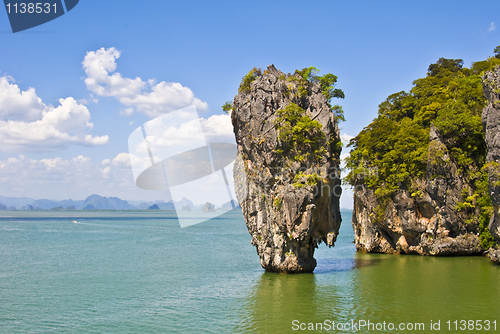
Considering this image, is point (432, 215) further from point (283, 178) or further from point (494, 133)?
point (283, 178)

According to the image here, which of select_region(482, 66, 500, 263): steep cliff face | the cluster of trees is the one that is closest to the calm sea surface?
select_region(482, 66, 500, 263): steep cliff face

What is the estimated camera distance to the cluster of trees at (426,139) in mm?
32531

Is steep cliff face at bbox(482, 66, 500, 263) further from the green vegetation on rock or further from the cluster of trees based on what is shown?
the green vegetation on rock

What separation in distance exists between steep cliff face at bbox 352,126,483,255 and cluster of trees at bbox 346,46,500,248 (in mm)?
620

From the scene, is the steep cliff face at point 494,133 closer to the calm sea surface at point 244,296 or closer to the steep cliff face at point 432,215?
the calm sea surface at point 244,296

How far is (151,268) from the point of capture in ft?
108

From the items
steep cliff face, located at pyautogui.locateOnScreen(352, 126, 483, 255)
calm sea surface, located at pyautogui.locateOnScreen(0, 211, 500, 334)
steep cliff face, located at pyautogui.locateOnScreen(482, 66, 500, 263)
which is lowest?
calm sea surface, located at pyautogui.locateOnScreen(0, 211, 500, 334)

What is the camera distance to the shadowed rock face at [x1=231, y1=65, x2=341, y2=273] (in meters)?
25.5

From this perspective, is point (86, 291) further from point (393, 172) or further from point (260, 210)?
point (393, 172)

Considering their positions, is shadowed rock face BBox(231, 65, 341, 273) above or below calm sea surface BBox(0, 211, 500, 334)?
above

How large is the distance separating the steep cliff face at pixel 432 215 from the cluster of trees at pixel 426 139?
2.04 ft

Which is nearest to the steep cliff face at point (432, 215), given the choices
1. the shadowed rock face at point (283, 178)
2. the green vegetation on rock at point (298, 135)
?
the shadowed rock face at point (283, 178)

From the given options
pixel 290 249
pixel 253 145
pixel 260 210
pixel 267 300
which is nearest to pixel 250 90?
pixel 253 145

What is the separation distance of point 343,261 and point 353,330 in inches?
729
